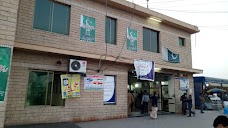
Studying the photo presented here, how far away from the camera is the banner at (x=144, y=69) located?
12.9m

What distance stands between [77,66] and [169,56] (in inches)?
329

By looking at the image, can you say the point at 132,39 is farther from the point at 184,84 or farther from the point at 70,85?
the point at 184,84

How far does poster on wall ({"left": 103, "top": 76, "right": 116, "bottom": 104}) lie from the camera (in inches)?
484

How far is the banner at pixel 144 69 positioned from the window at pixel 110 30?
2.15m

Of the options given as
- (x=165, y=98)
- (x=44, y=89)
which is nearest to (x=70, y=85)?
(x=44, y=89)

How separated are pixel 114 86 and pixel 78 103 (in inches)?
108

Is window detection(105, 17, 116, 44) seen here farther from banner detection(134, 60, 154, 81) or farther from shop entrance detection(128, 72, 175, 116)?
shop entrance detection(128, 72, 175, 116)

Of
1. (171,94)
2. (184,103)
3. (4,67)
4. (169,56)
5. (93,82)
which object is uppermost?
(169,56)

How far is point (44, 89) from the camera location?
10.2 metres

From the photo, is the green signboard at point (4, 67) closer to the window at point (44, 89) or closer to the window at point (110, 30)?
the window at point (44, 89)

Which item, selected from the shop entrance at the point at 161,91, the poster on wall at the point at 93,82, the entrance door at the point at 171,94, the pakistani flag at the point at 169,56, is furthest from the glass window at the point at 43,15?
the entrance door at the point at 171,94

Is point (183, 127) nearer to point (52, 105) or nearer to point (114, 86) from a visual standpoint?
point (114, 86)

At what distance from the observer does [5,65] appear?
6.48m

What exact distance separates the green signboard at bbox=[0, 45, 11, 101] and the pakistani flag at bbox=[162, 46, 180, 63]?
11717 mm
